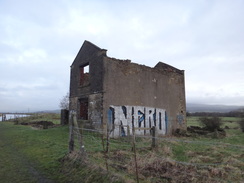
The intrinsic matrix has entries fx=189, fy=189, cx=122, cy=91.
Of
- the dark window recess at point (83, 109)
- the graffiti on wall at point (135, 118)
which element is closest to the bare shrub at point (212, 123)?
the graffiti on wall at point (135, 118)

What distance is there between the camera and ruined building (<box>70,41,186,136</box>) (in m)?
12.7

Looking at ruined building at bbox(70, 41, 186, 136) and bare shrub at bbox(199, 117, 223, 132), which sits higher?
ruined building at bbox(70, 41, 186, 136)

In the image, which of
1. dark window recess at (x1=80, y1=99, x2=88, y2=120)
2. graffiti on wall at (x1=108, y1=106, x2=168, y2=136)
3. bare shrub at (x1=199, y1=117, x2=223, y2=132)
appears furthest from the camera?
bare shrub at (x1=199, y1=117, x2=223, y2=132)

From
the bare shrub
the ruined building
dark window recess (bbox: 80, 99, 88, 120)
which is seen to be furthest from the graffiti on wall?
the bare shrub

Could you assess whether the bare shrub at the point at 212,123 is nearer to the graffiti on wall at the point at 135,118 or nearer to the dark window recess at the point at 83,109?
the graffiti on wall at the point at 135,118

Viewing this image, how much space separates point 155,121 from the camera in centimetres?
1518

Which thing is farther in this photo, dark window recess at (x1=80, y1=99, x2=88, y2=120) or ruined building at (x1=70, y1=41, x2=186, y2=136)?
dark window recess at (x1=80, y1=99, x2=88, y2=120)

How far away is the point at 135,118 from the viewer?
44.9ft

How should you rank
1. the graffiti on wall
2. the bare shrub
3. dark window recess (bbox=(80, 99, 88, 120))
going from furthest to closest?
the bare shrub
dark window recess (bbox=(80, 99, 88, 120))
the graffiti on wall

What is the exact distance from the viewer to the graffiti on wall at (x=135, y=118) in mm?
12599

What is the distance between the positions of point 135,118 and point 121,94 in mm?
2047

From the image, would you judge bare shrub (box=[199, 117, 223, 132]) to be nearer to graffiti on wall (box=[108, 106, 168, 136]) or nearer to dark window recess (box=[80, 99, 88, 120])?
graffiti on wall (box=[108, 106, 168, 136])

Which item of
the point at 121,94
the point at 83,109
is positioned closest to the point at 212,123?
the point at 121,94

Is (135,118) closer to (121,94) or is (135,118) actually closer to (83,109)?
(121,94)
